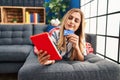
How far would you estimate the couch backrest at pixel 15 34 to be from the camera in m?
2.85

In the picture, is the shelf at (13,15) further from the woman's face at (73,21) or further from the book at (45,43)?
the book at (45,43)

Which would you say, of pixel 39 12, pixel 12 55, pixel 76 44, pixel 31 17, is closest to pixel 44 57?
pixel 76 44

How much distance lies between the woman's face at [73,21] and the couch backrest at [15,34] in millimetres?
1602

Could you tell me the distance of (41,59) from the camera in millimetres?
1168

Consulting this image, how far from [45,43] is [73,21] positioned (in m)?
0.44

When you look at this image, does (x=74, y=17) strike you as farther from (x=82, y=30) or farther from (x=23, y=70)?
(x=23, y=70)

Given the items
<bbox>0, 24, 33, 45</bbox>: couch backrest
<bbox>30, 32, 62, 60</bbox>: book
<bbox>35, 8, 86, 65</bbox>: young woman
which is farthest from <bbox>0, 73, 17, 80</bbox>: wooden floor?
<bbox>30, 32, 62, 60</bbox>: book

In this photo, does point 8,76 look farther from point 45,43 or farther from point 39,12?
point 39,12

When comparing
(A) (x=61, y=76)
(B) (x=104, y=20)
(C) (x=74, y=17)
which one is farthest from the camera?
(B) (x=104, y=20)

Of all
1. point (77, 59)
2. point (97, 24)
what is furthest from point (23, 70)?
point (97, 24)

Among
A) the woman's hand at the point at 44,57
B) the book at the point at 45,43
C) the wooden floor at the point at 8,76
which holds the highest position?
the book at the point at 45,43

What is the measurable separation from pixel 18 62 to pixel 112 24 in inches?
56.8

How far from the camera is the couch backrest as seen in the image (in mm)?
2846

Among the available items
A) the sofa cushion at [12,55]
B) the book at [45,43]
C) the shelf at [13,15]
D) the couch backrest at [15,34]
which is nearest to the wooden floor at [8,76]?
the sofa cushion at [12,55]
